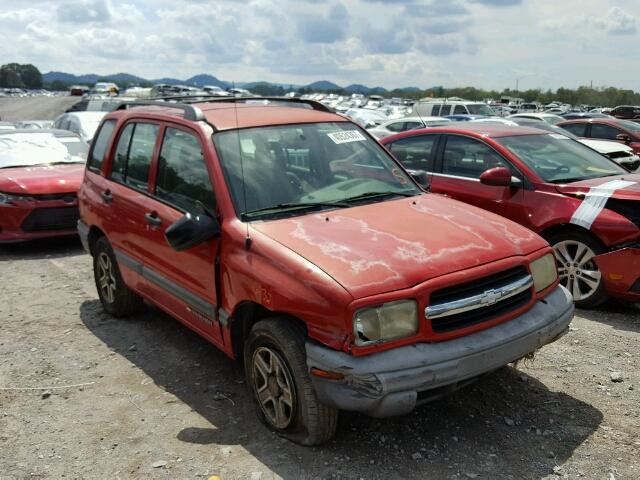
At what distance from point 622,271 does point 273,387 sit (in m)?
3.28

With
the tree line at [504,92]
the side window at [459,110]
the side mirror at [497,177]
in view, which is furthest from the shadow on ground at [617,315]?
the tree line at [504,92]

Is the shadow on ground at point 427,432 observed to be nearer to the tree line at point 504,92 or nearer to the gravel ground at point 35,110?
the gravel ground at point 35,110

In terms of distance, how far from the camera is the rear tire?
5449mm

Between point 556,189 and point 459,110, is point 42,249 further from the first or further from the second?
point 459,110

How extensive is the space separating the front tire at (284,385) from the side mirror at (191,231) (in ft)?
2.07

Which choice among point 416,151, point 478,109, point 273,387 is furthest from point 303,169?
point 478,109

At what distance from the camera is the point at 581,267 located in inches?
215

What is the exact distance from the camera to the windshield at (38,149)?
9.00 metres

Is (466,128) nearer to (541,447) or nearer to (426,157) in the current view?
(426,157)

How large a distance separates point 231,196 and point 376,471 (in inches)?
71.2

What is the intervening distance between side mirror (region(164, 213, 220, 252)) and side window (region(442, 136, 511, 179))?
11.6 feet

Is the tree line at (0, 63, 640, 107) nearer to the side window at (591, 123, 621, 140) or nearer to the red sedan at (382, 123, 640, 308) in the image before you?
the side window at (591, 123, 621, 140)

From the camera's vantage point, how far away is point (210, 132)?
413 centimetres

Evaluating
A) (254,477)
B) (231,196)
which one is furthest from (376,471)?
(231,196)
